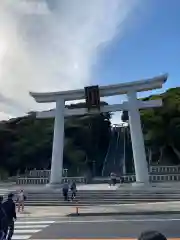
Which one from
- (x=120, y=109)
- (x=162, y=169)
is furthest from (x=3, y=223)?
(x=162, y=169)

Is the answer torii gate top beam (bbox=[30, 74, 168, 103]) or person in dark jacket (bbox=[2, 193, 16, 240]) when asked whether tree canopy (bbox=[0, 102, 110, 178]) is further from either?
person in dark jacket (bbox=[2, 193, 16, 240])

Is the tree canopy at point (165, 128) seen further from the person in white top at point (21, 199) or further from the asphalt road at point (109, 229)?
the asphalt road at point (109, 229)

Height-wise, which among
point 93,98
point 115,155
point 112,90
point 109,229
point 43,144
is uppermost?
point 43,144

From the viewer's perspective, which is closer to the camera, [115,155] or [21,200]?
[21,200]

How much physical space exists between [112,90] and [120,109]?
1.89 m

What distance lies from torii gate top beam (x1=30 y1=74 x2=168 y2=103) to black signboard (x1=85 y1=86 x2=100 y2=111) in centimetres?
55

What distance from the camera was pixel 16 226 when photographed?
15.8 m

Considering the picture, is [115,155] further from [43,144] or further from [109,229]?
[109,229]

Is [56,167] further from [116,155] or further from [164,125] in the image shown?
[116,155]

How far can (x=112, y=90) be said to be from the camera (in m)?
34.6

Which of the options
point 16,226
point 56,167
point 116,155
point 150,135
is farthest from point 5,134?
point 16,226

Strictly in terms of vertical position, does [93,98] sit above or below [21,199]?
above

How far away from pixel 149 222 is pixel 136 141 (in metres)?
17.7

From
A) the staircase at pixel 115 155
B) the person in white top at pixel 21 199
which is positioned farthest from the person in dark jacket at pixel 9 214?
the staircase at pixel 115 155
